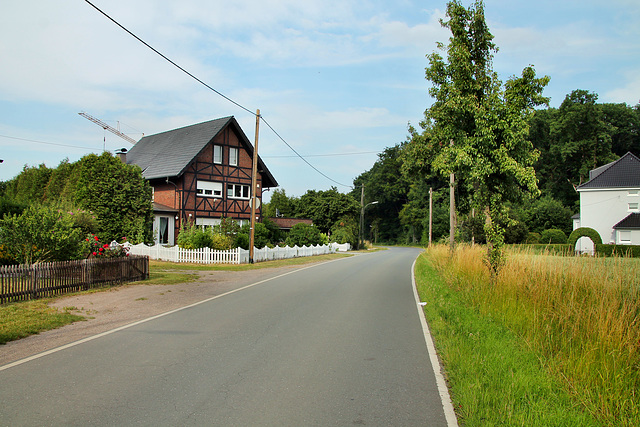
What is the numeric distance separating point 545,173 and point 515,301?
65975 mm

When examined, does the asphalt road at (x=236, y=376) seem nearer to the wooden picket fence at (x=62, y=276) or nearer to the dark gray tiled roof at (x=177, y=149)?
the wooden picket fence at (x=62, y=276)

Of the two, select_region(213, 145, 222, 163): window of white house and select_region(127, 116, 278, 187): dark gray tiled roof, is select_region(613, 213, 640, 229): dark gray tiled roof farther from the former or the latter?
select_region(213, 145, 222, 163): window of white house

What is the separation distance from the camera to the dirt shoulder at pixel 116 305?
6.84m

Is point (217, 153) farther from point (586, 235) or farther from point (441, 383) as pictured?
point (586, 235)

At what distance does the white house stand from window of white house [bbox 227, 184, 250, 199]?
117ft

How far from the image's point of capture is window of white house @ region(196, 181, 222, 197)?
33.9 meters

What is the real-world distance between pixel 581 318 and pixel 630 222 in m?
44.5

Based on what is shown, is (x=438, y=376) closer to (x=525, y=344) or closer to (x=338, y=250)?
(x=525, y=344)

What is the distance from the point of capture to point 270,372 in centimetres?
551

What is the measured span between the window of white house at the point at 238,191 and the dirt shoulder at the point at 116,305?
1996 cm

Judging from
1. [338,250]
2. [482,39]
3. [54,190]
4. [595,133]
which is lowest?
[338,250]

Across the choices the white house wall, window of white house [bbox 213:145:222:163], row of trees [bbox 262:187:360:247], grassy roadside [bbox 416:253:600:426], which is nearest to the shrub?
window of white house [bbox 213:145:222:163]

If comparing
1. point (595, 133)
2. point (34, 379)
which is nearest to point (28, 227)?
point (34, 379)

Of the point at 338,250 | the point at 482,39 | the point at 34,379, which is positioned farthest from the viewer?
the point at 338,250
